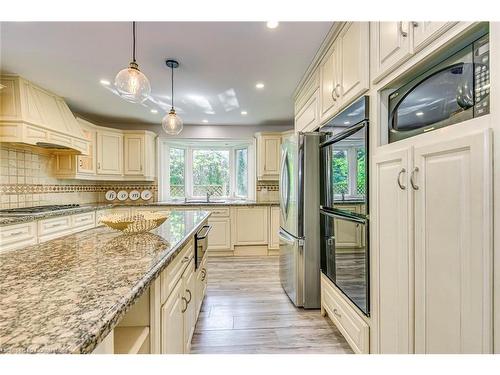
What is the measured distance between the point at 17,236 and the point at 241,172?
3.38m

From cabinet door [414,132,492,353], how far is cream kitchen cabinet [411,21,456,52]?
437mm

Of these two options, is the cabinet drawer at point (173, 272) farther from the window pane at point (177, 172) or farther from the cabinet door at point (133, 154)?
the window pane at point (177, 172)

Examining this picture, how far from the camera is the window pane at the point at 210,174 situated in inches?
189

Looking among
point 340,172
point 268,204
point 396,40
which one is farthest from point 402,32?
point 268,204

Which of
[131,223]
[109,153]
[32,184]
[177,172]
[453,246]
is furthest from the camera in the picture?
[177,172]

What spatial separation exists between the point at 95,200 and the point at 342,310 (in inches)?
173

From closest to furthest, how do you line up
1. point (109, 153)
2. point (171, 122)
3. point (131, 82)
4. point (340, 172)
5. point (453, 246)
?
1. point (453, 246)
2. point (131, 82)
3. point (340, 172)
4. point (171, 122)
5. point (109, 153)

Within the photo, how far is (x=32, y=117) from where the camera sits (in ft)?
8.54

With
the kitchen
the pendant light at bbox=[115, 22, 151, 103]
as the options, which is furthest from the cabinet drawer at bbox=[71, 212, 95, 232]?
the pendant light at bbox=[115, 22, 151, 103]

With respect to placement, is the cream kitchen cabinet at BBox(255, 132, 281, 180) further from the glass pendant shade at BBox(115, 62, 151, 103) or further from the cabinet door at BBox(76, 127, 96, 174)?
the glass pendant shade at BBox(115, 62, 151, 103)

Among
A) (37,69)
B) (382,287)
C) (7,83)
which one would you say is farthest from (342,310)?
(7,83)

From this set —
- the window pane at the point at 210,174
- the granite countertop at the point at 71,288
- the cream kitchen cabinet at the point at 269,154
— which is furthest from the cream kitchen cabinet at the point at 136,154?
the granite countertop at the point at 71,288

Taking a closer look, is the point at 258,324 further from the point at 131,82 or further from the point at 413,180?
the point at 131,82

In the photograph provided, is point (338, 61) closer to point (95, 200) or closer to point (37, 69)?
point (37, 69)
